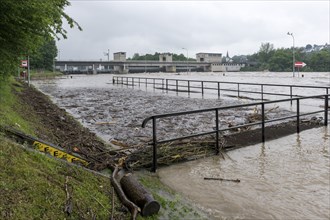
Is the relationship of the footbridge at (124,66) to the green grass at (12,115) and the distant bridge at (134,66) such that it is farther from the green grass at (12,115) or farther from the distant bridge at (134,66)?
Answer: the green grass at (12,115)

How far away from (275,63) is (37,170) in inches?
5881

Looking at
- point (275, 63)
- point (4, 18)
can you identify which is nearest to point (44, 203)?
point (4, 18)

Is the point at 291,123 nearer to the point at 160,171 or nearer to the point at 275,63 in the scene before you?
the point at 160,171

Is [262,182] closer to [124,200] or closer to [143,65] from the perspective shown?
[124,200]

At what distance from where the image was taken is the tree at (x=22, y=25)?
7719 millimetres

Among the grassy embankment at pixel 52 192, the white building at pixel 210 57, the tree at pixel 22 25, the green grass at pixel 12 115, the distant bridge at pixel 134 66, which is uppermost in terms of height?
the white building at pixel 210 57

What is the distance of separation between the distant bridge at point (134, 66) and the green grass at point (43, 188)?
147 m

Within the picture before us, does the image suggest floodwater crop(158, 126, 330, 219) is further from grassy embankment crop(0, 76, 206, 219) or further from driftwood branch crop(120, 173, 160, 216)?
driftwood branch crop(120, 173, 160, 216)

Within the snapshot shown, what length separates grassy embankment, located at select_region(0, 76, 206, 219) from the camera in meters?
3.50

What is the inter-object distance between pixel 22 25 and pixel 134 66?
531 ft

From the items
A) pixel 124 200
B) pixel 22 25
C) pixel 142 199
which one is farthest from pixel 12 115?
pixel 142 199

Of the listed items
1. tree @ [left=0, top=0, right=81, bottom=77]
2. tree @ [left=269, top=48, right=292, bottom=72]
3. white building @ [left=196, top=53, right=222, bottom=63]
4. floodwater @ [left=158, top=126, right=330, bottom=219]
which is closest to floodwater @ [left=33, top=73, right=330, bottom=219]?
floodwater @ [left=158, top=126, right=330, bottom=219]

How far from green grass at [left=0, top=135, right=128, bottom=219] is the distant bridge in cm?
14729

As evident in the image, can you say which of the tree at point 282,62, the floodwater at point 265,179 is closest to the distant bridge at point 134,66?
the tree at point 282,62
